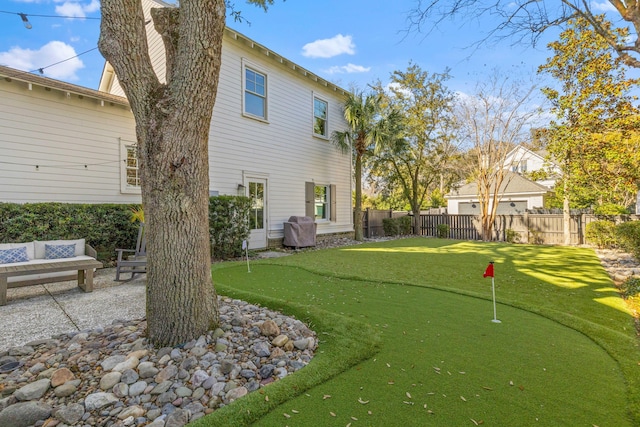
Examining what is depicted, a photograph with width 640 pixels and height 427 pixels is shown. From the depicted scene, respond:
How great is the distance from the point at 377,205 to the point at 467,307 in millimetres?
23181

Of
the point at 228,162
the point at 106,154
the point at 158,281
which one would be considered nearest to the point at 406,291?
the point at 158,281

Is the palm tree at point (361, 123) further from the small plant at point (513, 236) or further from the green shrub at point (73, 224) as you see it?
the green shrub at point (73, 224)

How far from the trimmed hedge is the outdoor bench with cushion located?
1.13 meters

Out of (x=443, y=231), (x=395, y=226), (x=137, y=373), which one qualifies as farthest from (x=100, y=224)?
(x=443, y=231)

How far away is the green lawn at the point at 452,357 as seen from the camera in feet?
6.61

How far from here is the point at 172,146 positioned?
273 cm

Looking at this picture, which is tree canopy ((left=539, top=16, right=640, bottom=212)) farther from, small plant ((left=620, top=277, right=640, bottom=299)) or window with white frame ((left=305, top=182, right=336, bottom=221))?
window with white frame ((left=305, top=182, right=336, bottom=221))

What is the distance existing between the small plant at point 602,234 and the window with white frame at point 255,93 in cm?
1238

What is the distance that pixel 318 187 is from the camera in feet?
42.4

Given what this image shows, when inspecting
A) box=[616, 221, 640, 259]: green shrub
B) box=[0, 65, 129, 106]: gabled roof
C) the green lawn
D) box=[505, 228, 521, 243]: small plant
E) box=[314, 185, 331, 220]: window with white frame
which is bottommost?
the green lawn

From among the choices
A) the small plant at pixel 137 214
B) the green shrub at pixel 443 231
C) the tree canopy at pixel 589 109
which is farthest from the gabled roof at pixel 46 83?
the green shrub at pixel 443 231

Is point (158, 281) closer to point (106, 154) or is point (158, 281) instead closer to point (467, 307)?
point (467, 307)

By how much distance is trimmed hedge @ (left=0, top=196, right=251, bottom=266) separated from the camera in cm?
602

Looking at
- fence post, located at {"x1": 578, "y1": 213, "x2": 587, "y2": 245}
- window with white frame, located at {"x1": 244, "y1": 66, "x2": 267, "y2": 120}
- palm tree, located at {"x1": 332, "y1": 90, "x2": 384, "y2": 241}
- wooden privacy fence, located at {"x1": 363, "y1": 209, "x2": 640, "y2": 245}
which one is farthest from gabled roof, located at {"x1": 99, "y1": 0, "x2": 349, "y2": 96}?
fence post, located at {"x1": 578, "y1": 213, "x2": 587, "y2": 245}
